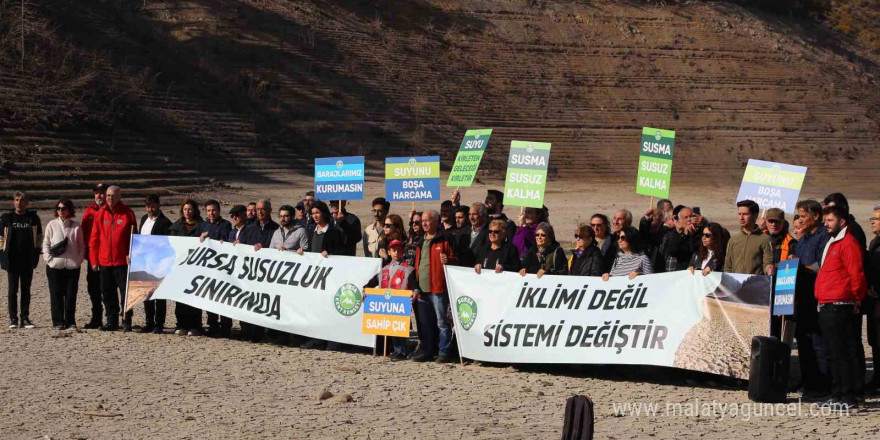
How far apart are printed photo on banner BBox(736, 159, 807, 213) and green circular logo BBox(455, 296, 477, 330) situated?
3.90 meters

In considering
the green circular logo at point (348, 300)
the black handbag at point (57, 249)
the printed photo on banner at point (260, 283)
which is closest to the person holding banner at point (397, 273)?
the printed photo on banner at point (260, 283)

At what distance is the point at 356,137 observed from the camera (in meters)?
44.2

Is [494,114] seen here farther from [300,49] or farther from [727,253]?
[727,253]

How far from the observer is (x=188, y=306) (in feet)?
40.9

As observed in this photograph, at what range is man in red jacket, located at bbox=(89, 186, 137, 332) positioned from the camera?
12.3m

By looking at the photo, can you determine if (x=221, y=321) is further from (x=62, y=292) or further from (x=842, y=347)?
(x=842, y=347)

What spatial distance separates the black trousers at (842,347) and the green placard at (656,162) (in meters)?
4.60

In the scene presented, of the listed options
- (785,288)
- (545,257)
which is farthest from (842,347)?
(545,257)

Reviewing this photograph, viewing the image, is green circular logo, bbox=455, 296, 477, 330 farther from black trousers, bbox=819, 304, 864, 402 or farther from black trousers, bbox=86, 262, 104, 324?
black trousers, bbox=86, 262, 104, 324

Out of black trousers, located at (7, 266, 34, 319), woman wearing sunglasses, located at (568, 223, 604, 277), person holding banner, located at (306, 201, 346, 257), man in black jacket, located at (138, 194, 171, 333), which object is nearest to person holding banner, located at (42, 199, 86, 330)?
black trousers, located at (7, 266, 34, 319)

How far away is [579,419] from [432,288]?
519cm

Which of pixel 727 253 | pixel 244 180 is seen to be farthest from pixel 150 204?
pixel 244 180

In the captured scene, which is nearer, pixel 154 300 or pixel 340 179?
pixel 154 300

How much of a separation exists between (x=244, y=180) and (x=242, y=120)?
6878mm
